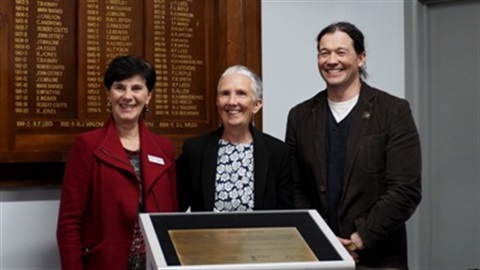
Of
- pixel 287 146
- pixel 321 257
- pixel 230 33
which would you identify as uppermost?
A: pixel 230 33

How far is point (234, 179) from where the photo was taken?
7.39 feet

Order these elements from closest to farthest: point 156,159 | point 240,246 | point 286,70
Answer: point 240,246
point 156,159
point 286,70

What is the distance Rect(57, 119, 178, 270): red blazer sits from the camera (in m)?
2.17

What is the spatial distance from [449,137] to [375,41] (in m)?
0.61

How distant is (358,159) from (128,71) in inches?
31.0

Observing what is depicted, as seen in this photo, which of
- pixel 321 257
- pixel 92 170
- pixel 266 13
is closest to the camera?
pixel 321 257

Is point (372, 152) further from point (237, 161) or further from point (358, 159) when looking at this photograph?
point (237, 161)

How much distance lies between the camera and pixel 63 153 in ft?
8.77

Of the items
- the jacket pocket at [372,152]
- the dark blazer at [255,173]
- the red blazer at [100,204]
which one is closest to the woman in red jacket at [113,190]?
the red blazer at [100,204]

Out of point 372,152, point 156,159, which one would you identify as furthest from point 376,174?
point 156,159

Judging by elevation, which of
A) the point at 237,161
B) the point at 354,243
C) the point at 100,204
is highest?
the point at 237,161

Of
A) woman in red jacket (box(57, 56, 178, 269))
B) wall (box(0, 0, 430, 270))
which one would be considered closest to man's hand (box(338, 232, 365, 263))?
woman in red jacket (box(57, 56, 178, 269))

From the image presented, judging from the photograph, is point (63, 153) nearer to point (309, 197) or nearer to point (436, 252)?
point (309, 197)

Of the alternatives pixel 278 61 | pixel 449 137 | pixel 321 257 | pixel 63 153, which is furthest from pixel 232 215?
pixel 449 137
